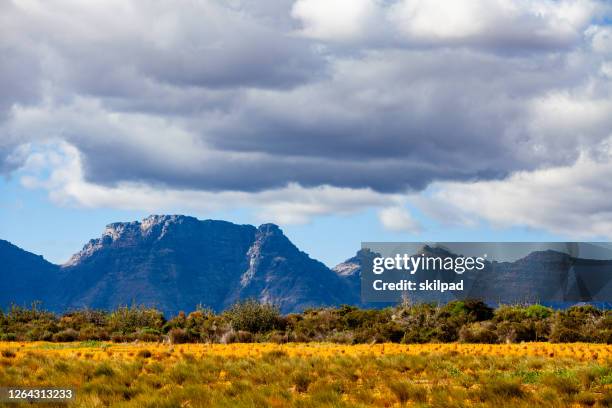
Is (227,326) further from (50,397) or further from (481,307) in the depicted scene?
(50,397)

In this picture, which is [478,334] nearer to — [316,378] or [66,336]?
[316,378]

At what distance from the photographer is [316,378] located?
82.2ft

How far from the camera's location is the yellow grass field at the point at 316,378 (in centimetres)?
2095

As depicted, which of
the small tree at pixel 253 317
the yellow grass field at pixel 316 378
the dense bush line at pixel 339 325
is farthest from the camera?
the small tree at pixel 253 317

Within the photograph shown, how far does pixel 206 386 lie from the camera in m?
23.3

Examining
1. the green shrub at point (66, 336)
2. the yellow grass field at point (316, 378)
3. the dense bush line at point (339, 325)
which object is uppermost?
the dense bush line at point (339, 325)

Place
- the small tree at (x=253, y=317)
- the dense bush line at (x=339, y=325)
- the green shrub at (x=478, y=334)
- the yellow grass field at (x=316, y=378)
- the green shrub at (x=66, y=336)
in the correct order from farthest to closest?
1. the small tree at (x=253, y=317)
2. the green shrub at (x=66, y=336)
3. the dense bush line at (x=339, y=325)
4. the green shrub at (x=478, y=334)
5. the yellow grass field at (x=316, y=378)

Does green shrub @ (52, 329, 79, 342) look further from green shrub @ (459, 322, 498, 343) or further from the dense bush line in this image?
green shrub @ (459, 322, 498, 343)

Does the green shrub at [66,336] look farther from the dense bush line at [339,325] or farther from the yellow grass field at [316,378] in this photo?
the yellow grass field at [316,378]

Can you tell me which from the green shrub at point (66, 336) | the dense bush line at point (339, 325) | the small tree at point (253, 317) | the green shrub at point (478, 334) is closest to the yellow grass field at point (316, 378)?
the green shrub at point (478, 334)

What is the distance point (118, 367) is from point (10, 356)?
6768 mm

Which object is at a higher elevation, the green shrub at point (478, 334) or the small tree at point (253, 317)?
the small tree at point (253, 317)

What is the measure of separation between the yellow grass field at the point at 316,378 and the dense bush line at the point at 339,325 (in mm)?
15372

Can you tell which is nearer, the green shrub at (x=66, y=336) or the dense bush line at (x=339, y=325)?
the dense bush line at (x=339, y=325)
